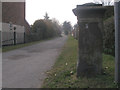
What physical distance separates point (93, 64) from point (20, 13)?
95.7 ft

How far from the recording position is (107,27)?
35.7ft

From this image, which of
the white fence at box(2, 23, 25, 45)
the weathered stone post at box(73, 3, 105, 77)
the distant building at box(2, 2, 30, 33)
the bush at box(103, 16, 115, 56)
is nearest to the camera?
the weathered stone post at box(73, 3, 105, 77)

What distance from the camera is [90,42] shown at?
604 centimetres

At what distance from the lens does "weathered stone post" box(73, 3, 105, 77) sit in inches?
235

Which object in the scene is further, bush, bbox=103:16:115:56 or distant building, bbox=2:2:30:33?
distant building, bbox=2:2:30:33

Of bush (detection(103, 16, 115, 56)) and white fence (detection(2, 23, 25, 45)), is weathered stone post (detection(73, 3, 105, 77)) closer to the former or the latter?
bush (detection(103, 16, 115, 56))

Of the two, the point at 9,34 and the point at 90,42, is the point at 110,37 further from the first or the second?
the point at 9,34

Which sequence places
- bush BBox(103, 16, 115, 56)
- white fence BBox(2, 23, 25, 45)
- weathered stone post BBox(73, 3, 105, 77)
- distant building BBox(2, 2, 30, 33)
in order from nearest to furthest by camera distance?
weathered stone post BBox(73, 3, 105, 77)
bush BBox(103, 16, 115, 56)
white fence BBox(2, 23, 25, 45)
distant building BBox(2, 2, 30, 33)

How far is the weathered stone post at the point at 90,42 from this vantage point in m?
5.97

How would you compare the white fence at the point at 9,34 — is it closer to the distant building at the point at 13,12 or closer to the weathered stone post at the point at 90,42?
the distant building at the point at 13,12

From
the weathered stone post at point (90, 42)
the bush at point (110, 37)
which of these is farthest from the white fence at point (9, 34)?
the weathered stone post at point (90, 42)

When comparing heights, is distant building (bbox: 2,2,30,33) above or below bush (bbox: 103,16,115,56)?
above

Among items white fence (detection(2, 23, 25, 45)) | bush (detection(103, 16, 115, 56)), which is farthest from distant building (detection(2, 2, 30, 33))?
bush (detection(103, 16, 115, 56))

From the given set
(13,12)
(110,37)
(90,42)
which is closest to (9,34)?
(13,12)
